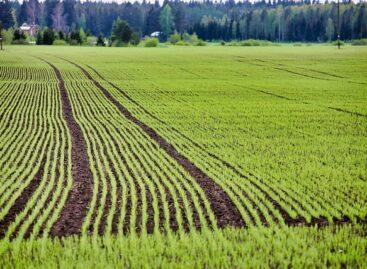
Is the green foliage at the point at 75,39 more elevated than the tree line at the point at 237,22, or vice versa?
the tree line at the point at 237,22

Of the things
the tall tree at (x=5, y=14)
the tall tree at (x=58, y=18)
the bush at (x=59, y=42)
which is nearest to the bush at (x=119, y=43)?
the bush at (x=59, y=42)

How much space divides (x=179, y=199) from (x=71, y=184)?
3.12 m

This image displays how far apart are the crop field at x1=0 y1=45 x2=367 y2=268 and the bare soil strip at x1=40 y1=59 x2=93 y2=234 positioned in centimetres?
5

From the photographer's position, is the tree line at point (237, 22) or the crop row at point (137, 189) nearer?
the crop row at point (137, 189)

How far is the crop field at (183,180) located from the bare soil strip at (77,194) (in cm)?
5

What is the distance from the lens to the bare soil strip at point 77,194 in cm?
1073

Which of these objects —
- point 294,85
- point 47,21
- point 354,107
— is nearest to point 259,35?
point 47,21

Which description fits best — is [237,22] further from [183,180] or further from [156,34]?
[183,180]

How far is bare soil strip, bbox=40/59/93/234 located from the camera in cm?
1073

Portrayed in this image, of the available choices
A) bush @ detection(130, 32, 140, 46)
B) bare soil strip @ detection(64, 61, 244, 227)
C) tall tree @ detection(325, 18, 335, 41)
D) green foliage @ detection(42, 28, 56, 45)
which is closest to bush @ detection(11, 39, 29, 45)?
green foliage @ detection(42, 28, 56, 45)

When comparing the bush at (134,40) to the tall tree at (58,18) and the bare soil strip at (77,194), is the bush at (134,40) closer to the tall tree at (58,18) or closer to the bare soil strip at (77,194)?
the tall tree at (58,18)

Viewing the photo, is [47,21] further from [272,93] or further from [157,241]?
[157,241]

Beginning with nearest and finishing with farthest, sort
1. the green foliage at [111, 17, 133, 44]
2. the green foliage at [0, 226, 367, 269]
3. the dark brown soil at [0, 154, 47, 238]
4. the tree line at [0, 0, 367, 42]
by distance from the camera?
the green foliage at [0, 226, 367, 269] < the dark brown soil at [0, 154, 47, 238] < the green foliage at [111, 17, 133, 44] < the tree line at [0, 0, 367, 42]

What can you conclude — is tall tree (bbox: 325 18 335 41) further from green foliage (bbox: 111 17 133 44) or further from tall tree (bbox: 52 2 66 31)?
tall tree (bbox: 52 2 66 31)
